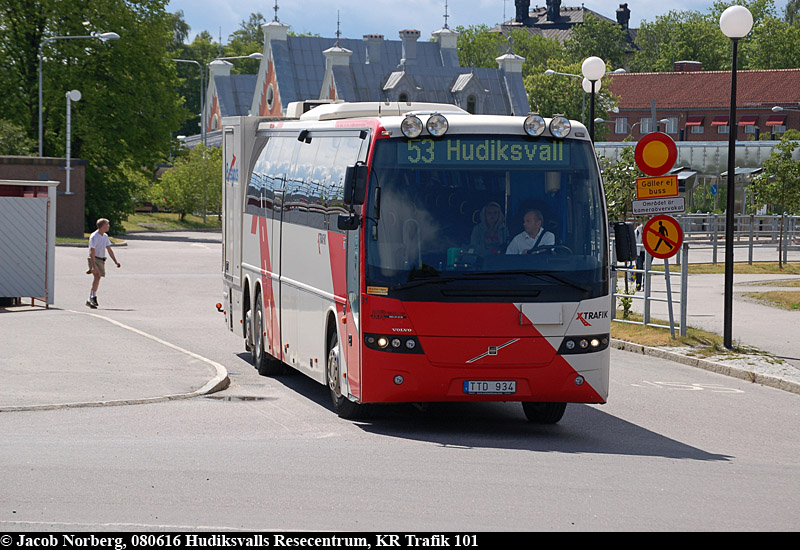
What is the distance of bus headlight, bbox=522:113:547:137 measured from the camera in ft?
37.9

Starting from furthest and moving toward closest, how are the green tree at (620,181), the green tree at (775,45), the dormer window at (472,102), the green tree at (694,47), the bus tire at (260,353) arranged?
the green tree at (694,47), the green tree at (775,45), the dormer window at (472,102), the green tree at (620,181), the bus tire at (260,353)

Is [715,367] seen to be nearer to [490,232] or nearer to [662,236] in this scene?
[662,236]

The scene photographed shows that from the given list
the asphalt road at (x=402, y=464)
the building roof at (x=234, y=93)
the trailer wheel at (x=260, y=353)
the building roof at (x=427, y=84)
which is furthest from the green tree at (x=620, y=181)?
the building roof at (x=234, y=93)

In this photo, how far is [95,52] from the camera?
59688mm

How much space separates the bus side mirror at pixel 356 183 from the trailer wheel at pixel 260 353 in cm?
492

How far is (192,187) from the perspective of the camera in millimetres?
73188

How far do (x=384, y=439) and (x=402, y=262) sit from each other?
5.07 ft

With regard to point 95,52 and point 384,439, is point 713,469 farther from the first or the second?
point 95,52

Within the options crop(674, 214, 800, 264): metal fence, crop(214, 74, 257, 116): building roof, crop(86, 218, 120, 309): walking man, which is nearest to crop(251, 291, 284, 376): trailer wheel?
crop(86, 218, 120, 309): walking man

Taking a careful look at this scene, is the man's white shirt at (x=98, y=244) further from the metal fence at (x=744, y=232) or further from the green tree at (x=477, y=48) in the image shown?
the green tree at (x=477, y=48)

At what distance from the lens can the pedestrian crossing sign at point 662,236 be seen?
18672 millimetres

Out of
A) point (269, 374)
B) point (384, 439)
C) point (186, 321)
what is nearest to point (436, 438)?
point (384, 439)

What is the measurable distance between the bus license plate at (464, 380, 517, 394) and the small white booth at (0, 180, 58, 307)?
550 inches

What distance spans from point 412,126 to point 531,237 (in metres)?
1.44
